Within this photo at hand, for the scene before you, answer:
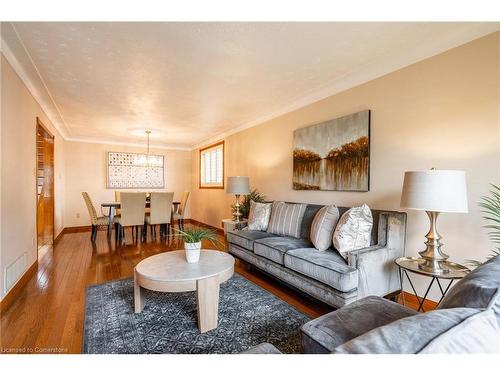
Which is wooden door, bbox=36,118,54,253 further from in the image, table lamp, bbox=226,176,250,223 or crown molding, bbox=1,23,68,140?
table lamp, bbox=226,176,250,223

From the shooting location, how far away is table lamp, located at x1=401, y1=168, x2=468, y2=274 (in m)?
1.58

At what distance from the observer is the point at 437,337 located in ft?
1.94

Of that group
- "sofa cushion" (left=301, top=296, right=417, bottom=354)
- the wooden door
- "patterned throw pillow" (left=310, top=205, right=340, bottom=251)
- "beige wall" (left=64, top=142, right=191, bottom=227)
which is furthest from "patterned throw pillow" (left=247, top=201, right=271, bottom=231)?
"beige wall" (left=64, top=142, right=191, bottom=227)

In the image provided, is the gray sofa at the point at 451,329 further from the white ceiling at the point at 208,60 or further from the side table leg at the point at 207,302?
the white ceiling at the point at 208,60

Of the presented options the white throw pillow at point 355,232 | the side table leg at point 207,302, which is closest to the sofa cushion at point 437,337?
the side table leg at point 207,302

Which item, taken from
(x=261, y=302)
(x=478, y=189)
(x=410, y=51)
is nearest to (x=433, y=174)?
(x=478, y=189)

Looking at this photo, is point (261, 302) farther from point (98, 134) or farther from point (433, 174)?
point (98, 134)

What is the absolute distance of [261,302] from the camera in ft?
7.27

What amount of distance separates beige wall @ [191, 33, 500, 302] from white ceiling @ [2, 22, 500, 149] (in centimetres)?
15

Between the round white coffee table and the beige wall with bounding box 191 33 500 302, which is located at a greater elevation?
the beige wall with bounding box 191 33 500 302

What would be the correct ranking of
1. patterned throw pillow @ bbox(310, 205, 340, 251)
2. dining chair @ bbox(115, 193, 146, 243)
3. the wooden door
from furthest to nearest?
dining chair @ bbox(115, 193, 146, 243) < the wooden door < patterned throw pillow @ bbox(310, 205, 340, 251)

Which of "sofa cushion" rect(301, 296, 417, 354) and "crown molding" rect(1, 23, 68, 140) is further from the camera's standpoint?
"crown molding" rect(1, 23, 68, 140)

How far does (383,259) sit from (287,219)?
→ 47.0 inches

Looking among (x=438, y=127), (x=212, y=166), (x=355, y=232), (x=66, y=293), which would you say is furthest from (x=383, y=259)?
(x=212, y=166)
